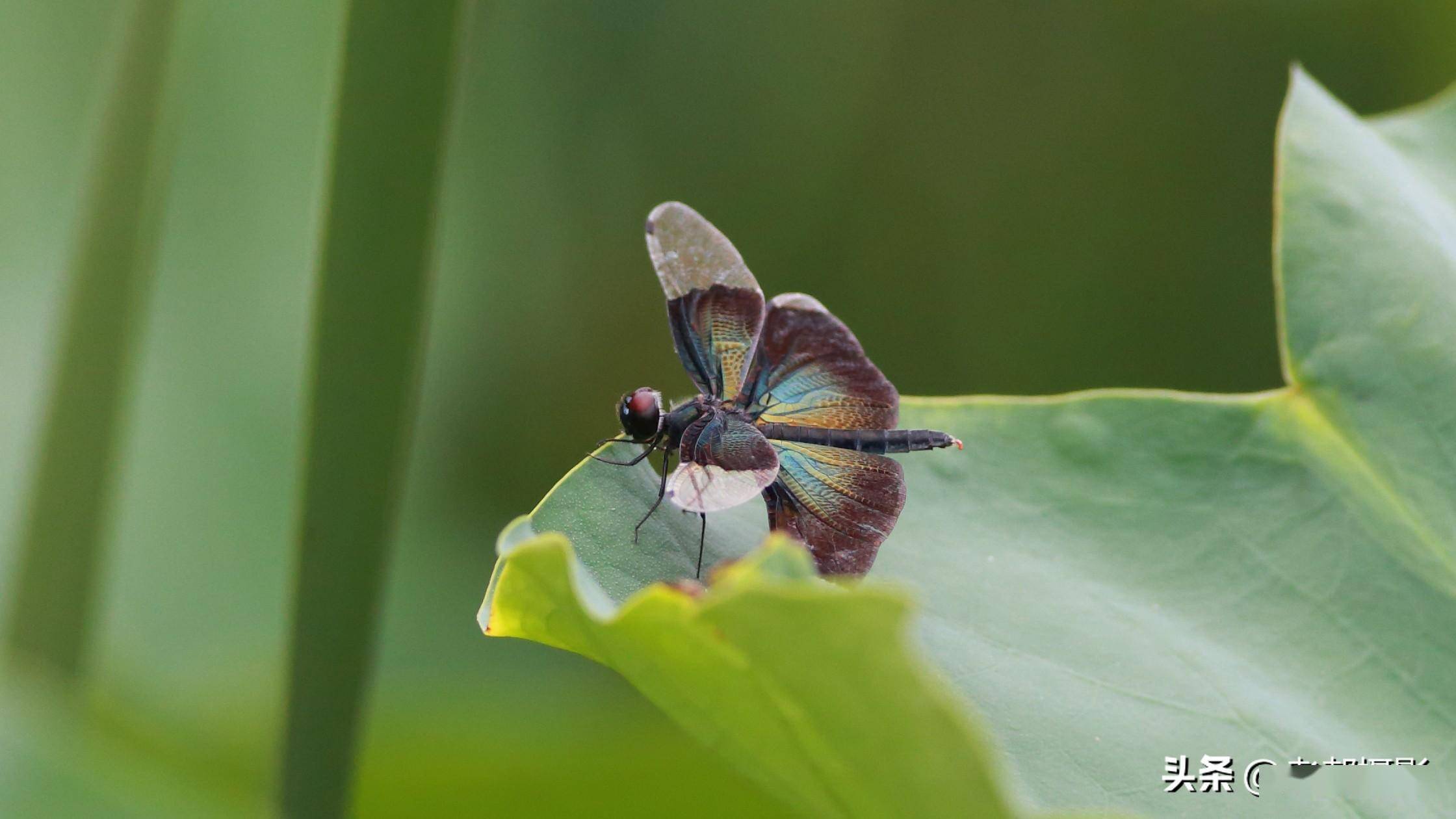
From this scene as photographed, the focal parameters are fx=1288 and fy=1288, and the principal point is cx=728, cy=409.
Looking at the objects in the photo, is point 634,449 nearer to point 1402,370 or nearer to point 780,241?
point 1402,370

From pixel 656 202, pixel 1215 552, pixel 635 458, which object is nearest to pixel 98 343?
pixel 635 458

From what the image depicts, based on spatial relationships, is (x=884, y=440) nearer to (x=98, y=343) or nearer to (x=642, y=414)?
(x=642, y=414)

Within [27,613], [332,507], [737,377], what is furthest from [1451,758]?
[27,613]

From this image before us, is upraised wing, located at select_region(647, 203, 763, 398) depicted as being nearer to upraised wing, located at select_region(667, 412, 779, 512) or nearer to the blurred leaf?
upraised wing, located at select_region(667, 412, 779, 512)

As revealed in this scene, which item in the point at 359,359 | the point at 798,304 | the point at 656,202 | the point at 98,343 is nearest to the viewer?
the point at 359,359

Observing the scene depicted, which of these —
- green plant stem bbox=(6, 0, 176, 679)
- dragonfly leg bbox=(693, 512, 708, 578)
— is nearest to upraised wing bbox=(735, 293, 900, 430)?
dragonfly leg bbox=(693, 512, 708, 578)

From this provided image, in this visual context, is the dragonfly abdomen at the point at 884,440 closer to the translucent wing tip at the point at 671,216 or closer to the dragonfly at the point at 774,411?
the dragonfly at the point at 774,411

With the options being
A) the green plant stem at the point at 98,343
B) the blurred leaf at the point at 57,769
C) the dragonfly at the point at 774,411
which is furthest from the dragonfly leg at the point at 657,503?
the blurred leaf at the point at 57,769

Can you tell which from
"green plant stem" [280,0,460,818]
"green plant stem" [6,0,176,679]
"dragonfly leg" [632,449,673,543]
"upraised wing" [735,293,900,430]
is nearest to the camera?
"green plant stem" [280,0,460,818]
